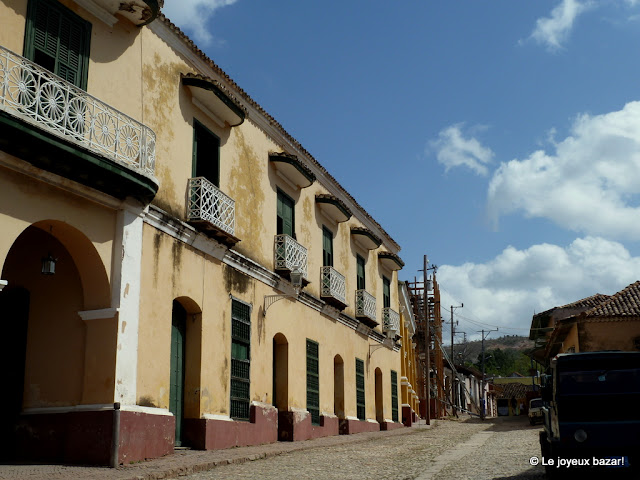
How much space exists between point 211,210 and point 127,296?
Result: 122 inches

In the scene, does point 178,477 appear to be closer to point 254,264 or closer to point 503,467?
point 503,467

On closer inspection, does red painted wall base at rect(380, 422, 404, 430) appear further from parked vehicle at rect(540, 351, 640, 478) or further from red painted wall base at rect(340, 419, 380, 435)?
parked vehicle at rect(540, 351, 640, 478)

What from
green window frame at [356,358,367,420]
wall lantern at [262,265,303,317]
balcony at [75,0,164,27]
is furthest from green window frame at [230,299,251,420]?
green window frame at [356,358,367,420]

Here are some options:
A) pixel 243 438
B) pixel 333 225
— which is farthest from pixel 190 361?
pixel 333 225

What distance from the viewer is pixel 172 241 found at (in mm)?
12852

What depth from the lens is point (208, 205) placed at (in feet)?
45.2

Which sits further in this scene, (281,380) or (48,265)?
(281,380)

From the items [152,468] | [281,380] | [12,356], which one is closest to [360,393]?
[281,380]

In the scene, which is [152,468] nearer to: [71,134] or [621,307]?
[71,134]

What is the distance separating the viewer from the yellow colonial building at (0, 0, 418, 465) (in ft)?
33.1

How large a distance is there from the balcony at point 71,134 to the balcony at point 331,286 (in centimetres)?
910

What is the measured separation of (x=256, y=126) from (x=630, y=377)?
411 inches

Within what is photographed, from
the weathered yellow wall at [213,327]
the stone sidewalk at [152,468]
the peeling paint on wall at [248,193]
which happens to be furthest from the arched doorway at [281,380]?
the stone sidewalk at [152,468]

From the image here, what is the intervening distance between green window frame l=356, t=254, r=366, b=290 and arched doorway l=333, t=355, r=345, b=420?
335 centimetres
